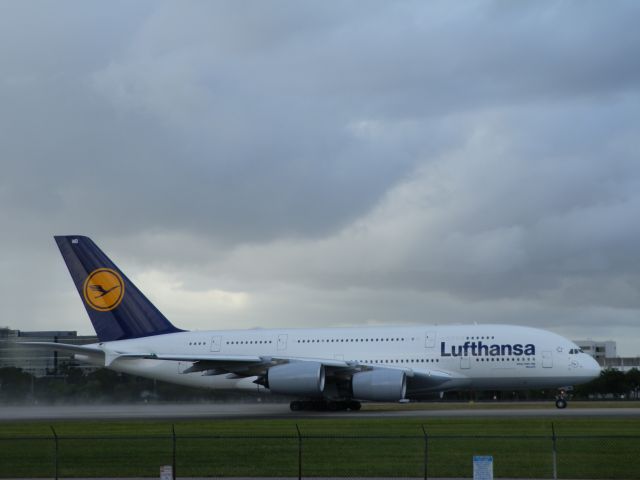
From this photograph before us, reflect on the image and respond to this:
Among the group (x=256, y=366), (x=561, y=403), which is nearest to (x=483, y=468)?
(x=256, y=366)

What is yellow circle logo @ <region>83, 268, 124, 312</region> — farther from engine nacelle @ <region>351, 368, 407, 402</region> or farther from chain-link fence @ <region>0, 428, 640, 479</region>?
chain-link fence @ <region>0, 428, 640, 479</region>

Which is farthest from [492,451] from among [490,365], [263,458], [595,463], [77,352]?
[77,352]

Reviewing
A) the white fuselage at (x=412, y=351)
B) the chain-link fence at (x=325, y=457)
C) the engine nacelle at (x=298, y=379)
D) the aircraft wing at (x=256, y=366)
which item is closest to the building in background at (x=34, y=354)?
the white fuselage at (x=412, y=351)

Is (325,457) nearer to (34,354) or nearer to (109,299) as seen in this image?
(109,299)

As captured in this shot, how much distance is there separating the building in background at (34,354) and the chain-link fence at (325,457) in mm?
42791

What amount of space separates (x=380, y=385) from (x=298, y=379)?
3988mm

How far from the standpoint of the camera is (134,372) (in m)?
54.0

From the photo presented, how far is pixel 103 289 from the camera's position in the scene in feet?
179

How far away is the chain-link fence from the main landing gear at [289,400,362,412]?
20.0 meters

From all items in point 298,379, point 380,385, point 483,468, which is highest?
point 298,379

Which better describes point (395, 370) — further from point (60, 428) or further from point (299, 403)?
point (60, 428)

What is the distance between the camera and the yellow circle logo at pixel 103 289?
54438mm

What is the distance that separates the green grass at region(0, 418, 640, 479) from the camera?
2256cm

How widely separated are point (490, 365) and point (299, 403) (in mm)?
10149
